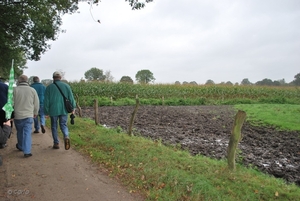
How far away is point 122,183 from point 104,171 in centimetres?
73

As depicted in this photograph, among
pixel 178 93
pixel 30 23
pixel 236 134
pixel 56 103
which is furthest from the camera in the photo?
pixel 178 93

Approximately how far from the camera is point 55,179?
4.48m

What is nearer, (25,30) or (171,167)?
(171,167)

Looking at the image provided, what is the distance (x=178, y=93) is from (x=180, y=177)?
29148 mm

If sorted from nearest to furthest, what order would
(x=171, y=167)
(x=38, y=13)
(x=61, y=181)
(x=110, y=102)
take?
(x=61, y=181), (x=171, y=167), (x=38, y=13), (x=110, y=102)

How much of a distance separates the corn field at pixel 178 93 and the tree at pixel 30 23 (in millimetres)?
8038

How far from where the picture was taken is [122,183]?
4.55m

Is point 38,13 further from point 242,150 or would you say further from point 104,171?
point 242,150

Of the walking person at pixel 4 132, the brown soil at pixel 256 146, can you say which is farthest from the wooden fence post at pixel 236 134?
the walking person at pixel 4 132

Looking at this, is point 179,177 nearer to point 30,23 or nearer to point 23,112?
point 23,112

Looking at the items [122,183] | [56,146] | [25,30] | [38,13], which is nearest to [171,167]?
[122,183]

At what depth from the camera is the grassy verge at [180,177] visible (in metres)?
4.24

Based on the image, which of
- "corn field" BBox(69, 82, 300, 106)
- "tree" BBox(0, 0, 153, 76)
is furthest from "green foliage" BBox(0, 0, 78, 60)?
"corn field" BBox(69, 82, 300, 106)

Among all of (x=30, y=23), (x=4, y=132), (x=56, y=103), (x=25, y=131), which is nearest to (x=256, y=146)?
(x=56, y=103)
